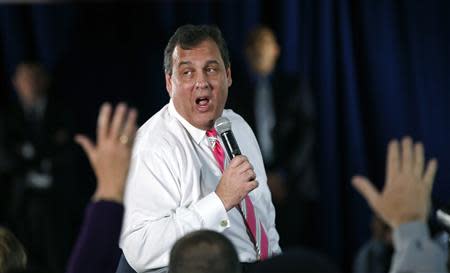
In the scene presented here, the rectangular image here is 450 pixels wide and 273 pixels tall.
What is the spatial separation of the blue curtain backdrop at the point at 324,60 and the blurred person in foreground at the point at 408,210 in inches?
135

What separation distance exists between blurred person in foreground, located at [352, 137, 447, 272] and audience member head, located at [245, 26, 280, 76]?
3.57 metres

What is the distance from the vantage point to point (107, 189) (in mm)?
2234

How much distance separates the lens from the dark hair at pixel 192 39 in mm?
3080

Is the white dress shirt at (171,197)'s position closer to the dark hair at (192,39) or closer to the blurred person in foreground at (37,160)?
the dark hair at (192,39)

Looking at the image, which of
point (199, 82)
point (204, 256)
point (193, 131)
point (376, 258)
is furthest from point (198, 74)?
point (376, 258)

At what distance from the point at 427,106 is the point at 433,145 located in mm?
269

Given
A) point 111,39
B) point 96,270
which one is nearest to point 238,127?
point 96,270

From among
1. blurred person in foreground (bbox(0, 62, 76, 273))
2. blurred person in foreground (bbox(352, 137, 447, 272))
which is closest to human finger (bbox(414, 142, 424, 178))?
blurred person in foreground (bbox(352, 137, 447, 272))

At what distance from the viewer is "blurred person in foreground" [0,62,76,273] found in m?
6.31

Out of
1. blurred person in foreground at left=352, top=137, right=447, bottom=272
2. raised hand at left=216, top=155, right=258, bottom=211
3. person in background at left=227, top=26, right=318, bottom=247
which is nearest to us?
blurred person in foreground at left=352, top=137, right=447, bottom=272

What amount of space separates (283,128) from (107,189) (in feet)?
12.2

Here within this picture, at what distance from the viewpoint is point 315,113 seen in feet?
20.4

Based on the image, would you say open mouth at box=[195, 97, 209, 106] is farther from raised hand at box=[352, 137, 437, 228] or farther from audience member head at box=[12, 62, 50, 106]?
audience member head at box=[12, 62, 50, 106]

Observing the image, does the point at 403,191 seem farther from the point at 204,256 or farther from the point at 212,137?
the point at 212,137
